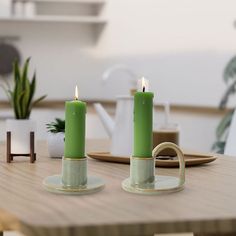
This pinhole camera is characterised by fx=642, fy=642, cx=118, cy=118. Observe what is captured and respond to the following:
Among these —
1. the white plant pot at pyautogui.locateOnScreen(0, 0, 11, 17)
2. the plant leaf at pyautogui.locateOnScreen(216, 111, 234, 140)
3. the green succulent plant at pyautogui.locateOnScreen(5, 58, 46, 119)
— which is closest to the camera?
the green succulent plant at pyautogui.locateOnScreen(5, 58, 46, 119)

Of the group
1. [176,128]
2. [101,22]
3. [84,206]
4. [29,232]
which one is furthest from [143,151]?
[101,22]

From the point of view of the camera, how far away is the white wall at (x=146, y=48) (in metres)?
4.30

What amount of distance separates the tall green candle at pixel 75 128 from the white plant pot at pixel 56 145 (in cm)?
57

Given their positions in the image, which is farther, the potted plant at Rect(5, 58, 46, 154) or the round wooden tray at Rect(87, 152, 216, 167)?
the potted plant at Rect(5, 58, 46, 154)

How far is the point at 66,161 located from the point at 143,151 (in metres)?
0.16

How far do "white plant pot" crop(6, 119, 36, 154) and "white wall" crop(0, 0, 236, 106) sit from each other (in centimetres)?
249

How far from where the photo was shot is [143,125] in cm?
136

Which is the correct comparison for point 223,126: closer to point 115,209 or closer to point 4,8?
point 4,8

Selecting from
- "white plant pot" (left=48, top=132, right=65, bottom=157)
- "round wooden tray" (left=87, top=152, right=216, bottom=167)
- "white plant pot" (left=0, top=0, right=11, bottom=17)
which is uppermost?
"white plant pot" (left=0, top=0, right=11, bottom=17)

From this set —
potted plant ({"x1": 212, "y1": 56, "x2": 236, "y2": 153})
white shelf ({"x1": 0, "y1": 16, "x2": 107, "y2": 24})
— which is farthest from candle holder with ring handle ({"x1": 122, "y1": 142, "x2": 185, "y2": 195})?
white shelf ({"x1": 0, "y1": 16, "x2": 107, "y2": 24})

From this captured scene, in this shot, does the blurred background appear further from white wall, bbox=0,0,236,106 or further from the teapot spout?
the teapot spout

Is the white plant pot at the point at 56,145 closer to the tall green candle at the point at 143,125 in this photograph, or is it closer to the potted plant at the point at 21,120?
the potted plant at the point at 21,120

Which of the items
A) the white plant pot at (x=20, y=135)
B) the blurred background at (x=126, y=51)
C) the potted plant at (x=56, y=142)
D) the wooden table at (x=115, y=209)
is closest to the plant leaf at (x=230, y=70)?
the blurred background at (x=126, y=51)

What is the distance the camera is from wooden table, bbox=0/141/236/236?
107 cm
